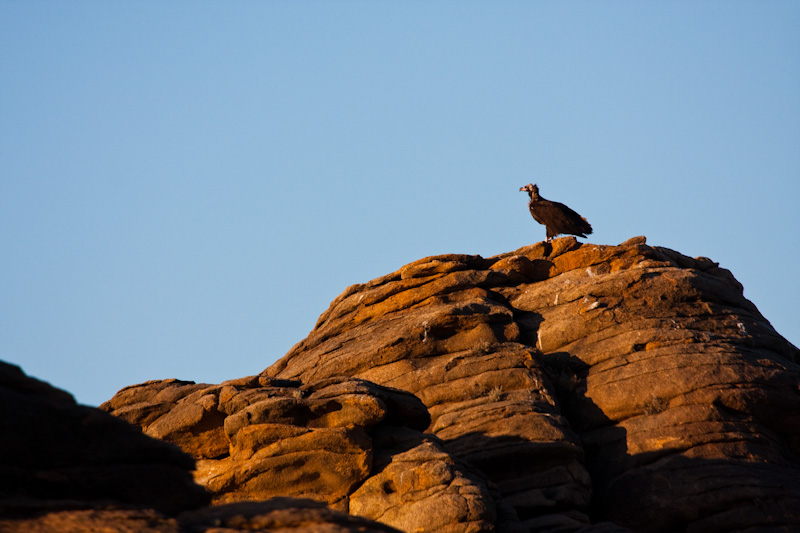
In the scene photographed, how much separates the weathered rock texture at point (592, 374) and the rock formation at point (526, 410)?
0.05m

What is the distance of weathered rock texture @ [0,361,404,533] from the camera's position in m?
7.88

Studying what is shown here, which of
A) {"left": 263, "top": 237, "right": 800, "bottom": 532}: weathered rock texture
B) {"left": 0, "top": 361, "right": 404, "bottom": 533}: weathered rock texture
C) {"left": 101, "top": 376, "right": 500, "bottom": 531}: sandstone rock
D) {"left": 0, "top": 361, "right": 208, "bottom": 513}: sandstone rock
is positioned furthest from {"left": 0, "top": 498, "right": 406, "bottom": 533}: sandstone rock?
{"left": 263, "top": 237, "right": 800, "bottom": 532}: weathered rock texture

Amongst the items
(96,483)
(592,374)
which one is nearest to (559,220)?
(592,374)

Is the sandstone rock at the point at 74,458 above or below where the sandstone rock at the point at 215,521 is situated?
above

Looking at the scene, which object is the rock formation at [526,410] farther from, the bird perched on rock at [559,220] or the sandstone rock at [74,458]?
the bird perched on rock at [559,220]

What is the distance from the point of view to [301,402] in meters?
15.9

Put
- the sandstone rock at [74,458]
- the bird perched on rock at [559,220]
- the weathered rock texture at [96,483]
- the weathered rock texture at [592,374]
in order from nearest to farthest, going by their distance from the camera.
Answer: the weathered rock texture at [96,483] → the sandstone rock at [74,458] → the weathered rock texture at [592,374] → the bird perched on rock at [559,220]

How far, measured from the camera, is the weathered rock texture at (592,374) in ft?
51.3

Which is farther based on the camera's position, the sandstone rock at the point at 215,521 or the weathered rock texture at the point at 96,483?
the weathered rock texture at the point at 96,483

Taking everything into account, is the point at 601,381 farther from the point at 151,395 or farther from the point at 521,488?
the point at 151,395

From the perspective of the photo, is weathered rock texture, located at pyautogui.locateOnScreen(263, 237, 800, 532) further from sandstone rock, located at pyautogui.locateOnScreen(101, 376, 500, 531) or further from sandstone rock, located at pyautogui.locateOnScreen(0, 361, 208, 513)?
sandstone rock, located at pyautogui.locateOnScreen(0, 361, 208, 513)

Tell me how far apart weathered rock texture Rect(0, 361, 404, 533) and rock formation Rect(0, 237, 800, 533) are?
115 mm

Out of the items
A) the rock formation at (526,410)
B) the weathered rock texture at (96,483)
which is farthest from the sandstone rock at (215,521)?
the rock formation at (526,410)

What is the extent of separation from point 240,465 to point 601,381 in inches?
351
